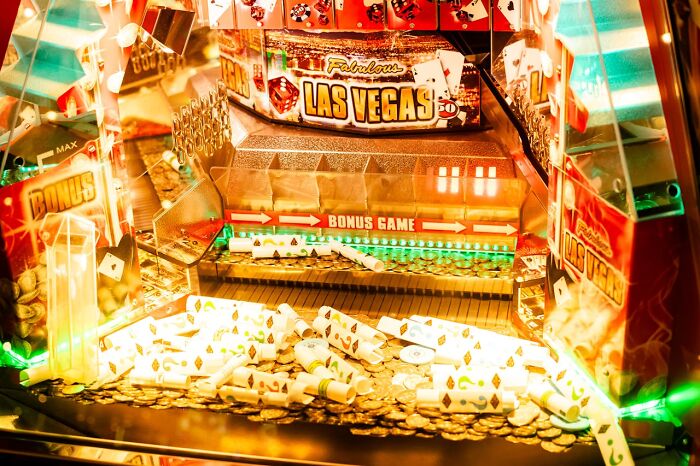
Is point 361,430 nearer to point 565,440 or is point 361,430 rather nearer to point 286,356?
point 286,356

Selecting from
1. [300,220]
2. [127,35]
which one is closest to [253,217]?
[300,220]

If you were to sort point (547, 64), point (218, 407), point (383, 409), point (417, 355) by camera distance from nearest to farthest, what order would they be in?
point (547, 64) → point (383, 409) → point (218, 407) → point (417, 355)

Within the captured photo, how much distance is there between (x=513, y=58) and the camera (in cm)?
519

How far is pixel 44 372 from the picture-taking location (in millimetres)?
4840

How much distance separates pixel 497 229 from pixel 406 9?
154 cm

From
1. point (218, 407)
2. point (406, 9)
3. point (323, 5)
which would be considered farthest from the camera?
point (323, 5)

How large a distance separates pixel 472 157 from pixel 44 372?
114 inches

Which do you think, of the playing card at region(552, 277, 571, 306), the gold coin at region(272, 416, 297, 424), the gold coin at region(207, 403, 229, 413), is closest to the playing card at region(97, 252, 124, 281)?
the gold coin at region(207, 403, 229, 413)

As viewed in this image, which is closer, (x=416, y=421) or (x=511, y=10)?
(x=416, y=421)

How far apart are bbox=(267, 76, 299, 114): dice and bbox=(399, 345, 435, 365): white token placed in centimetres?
185

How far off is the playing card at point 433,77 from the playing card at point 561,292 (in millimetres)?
1660

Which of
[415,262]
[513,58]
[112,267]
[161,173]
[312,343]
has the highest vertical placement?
[513,58]

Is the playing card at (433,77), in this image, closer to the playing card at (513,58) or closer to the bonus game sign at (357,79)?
the bonus game sign at (357,79)

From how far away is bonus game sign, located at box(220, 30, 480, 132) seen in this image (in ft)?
17.9
